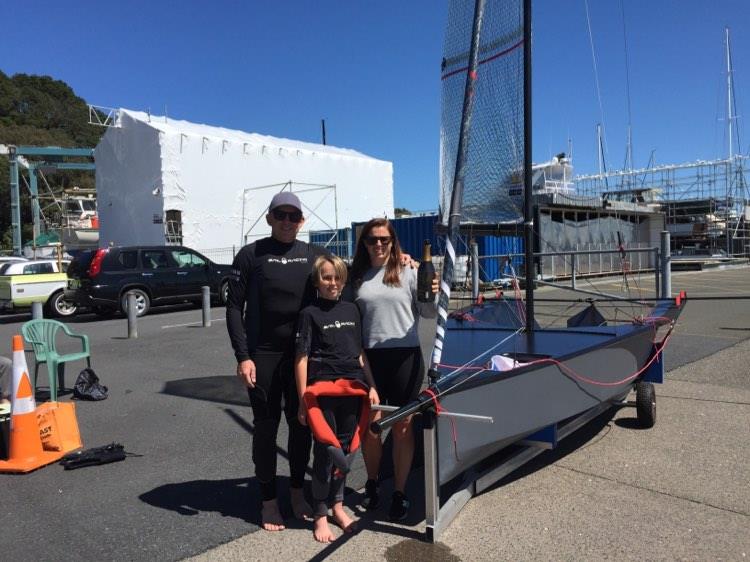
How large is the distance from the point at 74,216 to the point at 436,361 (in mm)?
51022

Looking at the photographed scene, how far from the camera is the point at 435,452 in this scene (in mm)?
2932

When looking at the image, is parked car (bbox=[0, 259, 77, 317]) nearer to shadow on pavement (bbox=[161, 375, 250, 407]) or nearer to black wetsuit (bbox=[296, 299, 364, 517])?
shadow on pavement (bbox=[161, 375, 250, 407])

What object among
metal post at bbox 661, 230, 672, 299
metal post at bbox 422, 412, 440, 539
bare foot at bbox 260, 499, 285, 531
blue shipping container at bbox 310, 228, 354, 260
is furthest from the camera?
blue shipping container at bbox 310, 228, 354, 260

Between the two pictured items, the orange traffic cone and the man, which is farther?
the orange traffic cone

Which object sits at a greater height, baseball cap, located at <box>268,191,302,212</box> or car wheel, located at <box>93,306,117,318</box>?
baseball cap, located at <box>268,191,302,212</box>

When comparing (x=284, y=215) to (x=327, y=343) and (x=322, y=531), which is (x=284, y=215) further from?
(x=322, y=531)

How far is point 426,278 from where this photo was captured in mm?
3148

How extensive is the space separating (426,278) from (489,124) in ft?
5.54

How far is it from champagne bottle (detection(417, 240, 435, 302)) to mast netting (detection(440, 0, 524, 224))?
2.99ft

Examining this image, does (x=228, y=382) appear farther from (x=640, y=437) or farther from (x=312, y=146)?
(x=312, y=146)

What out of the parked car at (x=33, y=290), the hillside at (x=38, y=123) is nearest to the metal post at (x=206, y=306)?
the parked car at (x=33, y=290)

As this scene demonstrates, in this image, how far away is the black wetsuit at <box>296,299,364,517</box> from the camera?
3.11 m

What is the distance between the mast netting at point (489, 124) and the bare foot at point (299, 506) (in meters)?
1.98

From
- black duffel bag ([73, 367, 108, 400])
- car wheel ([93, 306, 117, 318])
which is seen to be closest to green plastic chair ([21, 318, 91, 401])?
black duffel bag ([73, 367, 108, 400])
